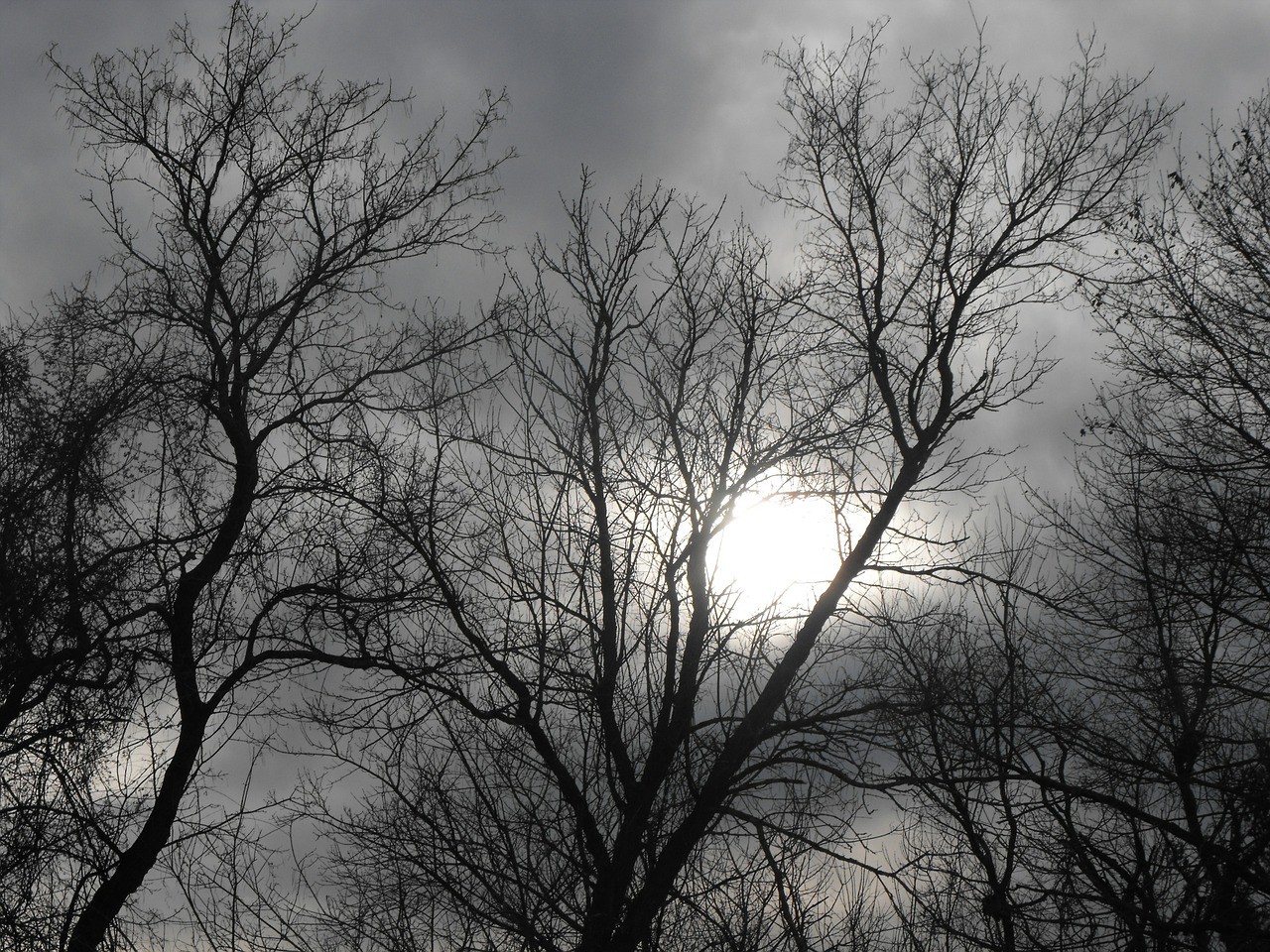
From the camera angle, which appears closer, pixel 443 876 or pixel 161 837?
pixel 443 876

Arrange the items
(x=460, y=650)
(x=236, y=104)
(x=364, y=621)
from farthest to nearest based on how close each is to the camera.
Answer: (x=236, y=104), (x=364, y=621), (x=460, y=650)

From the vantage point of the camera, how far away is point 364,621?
8680 mm

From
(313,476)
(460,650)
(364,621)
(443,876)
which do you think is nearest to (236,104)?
(313,476)

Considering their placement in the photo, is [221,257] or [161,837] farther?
[221,257]

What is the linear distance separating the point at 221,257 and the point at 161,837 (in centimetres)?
591

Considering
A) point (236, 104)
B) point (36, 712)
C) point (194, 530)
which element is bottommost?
point (36, 712)

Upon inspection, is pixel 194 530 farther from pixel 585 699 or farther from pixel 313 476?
pixel 585 699

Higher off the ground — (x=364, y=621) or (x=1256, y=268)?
(x=1256, y=268)

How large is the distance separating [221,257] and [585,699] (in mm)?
6794

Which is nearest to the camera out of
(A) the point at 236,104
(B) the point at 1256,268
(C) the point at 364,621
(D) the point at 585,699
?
(D) the point at 585,699

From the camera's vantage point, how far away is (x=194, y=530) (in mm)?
9062

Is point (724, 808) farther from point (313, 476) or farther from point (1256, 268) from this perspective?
point (1256, 268)

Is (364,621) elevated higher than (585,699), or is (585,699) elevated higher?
(364,621)

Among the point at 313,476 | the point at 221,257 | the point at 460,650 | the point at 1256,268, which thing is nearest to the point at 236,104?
the point at 221,257
